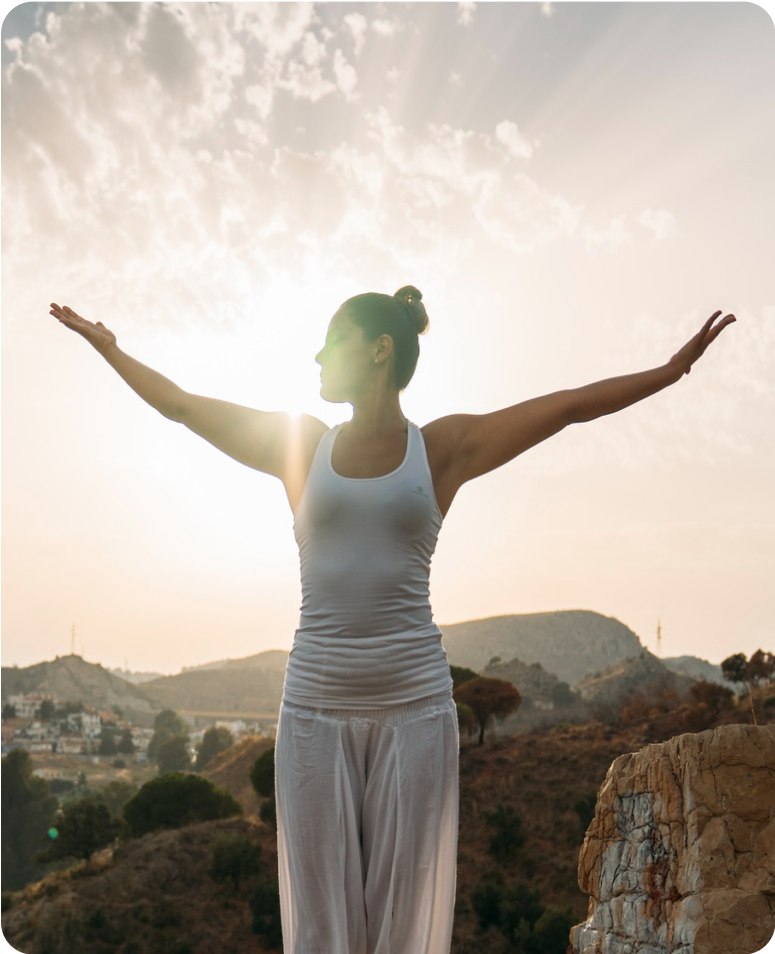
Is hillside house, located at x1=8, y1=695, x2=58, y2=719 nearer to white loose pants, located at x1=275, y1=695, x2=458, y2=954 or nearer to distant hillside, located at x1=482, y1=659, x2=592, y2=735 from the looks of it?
distant hillside, located at x1=482, y1=659, x2=592, y2=735

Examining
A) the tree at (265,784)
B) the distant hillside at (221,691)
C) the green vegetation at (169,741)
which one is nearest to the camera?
the tree at (265,784)

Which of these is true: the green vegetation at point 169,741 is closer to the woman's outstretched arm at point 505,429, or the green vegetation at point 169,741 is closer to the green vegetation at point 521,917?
the green vegetation at point 521,917

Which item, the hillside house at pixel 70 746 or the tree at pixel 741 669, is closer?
the tree at pixel 741 669

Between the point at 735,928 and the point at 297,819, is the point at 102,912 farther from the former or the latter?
the point at 297,819

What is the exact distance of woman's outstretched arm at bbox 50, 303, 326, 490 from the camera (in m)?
2.02

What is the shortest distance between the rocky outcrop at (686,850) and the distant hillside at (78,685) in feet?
285

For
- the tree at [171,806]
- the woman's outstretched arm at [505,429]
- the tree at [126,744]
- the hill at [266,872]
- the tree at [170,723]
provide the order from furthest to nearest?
1. the tree at [170,723]
2. the tree at [126,744]
3. the tree at [171,806]
4. the hill at [266,872]
5. the woman's outstretched arm at [505,429]

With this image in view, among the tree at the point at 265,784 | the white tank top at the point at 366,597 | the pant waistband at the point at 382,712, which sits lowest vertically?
the tree at the point at 265,784

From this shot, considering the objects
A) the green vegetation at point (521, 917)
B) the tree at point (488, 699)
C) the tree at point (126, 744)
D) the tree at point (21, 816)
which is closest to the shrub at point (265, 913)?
the green vegetation at point (521, 917)

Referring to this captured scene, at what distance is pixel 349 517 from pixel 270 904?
26.3 metres

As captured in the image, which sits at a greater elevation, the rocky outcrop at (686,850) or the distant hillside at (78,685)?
the distant hillside at (78,685)

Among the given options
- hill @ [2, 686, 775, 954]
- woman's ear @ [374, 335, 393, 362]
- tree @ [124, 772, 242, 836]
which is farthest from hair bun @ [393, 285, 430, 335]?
tree @ [124, 772, 242, 836]

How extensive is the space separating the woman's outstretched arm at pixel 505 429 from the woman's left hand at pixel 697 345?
0.53 feet

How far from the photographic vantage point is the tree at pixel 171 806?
32.2 meters
